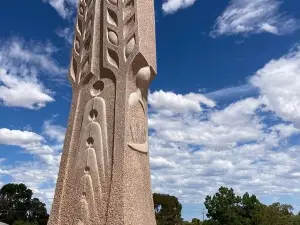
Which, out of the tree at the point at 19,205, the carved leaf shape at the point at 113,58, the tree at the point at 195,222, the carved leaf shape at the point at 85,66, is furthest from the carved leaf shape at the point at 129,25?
the tree at the point at 195,222

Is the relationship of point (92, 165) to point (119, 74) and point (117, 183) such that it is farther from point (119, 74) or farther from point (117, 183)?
point (119, 74)

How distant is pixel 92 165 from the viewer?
31.5 ft

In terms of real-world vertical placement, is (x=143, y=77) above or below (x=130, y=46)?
below

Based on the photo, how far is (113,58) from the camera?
10328 millimetres

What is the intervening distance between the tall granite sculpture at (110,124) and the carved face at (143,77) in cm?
1

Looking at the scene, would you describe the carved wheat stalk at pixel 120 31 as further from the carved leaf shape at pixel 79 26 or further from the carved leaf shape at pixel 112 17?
the carved leaf shape at pixel 79 26

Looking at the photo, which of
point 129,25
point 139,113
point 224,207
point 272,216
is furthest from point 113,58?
point 224,207

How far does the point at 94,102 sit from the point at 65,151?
1.42 metres

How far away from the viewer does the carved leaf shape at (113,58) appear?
1020cm

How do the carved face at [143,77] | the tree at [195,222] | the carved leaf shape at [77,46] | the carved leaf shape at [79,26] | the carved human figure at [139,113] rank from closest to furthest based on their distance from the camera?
the carved human figure at [139,113] < the carved face at [143,77] < the carved leaf shape at [77,46] < the carved leaf shape at [79,26] < the tree at [195,222]

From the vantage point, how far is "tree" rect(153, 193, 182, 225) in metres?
57.6

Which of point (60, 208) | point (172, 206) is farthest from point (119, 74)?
point (172, 206)

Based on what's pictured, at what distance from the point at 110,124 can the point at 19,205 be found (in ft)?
159

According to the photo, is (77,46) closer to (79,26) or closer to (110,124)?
(79,26)
